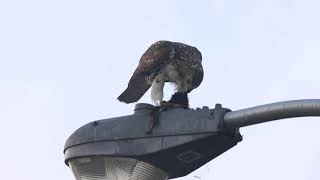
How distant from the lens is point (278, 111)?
409 inches

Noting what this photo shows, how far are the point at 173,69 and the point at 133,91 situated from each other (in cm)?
112

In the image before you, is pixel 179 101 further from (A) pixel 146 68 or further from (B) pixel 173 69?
(A) pixel 146 68

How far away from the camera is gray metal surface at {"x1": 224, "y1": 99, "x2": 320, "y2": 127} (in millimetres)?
10086

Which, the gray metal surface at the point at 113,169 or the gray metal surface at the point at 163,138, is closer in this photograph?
the gray metal surface at the point at 163,138

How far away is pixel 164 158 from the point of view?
12.5m

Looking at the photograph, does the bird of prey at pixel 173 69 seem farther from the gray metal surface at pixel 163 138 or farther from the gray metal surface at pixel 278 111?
the gray metal surface at pixel 278 111

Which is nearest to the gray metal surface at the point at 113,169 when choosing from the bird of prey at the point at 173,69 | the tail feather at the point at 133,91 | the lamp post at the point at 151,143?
the lamp post at the point at 151,143

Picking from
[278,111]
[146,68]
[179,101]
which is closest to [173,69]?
[146,68]

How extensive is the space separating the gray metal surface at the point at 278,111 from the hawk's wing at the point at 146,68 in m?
3.22

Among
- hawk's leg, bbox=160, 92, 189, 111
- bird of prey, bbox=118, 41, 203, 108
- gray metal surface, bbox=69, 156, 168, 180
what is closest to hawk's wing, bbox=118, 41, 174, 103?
bird of prey, bbox=118, 41, 203, 108

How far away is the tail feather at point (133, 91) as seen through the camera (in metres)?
14.8

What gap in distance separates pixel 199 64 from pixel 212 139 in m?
2.72

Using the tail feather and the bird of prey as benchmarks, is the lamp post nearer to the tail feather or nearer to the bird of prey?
the bird of prey

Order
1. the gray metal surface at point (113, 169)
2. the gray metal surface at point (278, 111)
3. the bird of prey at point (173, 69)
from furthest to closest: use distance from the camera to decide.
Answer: the bird of prey at point (173, 69) < the gray metal surface at point (113, 169) < the gray metal surface at point (278, 111)
